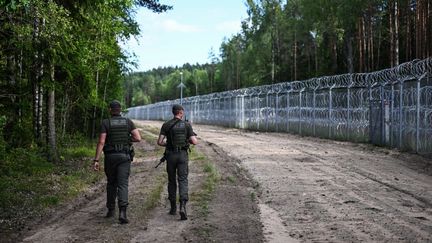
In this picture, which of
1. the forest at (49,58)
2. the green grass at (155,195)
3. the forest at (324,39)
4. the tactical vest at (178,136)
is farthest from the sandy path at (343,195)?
the forest at (324,39)

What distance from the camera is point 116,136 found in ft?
26.9

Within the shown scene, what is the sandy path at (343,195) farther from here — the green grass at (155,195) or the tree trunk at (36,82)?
the tree trunk at (36,82)

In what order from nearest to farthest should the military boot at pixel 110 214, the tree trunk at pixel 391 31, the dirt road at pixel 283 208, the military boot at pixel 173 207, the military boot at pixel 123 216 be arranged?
the dirt road at pixel 283 208 → the military boot at pixel 123 216 → the military boot at pixel 110 214 → the military boot at pixel 173 207 → the tree trunk at pixel 391 31

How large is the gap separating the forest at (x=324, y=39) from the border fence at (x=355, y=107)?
27.9ft

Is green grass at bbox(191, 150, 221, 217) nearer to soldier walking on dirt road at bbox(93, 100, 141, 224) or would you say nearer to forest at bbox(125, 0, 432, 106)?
soldier walking on dirt road at bbox(93, 100, 141, 224)

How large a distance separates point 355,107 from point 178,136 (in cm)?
1560

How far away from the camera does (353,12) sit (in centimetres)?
4253

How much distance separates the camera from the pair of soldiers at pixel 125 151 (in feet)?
26.9

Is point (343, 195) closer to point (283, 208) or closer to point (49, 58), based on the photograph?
point (283, 208)

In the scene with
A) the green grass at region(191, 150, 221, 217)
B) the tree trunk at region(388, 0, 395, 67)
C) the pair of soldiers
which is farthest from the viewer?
the tree trunk at region(388, 0, 395, 67)

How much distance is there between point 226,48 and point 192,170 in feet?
240

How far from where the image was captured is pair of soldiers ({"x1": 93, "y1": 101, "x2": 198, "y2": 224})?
8203 mm

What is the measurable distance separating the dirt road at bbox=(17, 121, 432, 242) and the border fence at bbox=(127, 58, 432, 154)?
2694 mm

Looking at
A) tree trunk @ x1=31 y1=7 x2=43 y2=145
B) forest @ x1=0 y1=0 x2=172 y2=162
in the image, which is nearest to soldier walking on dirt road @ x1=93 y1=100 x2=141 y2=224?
forest @ x1=0 y1=0 x2=172 y2=162
